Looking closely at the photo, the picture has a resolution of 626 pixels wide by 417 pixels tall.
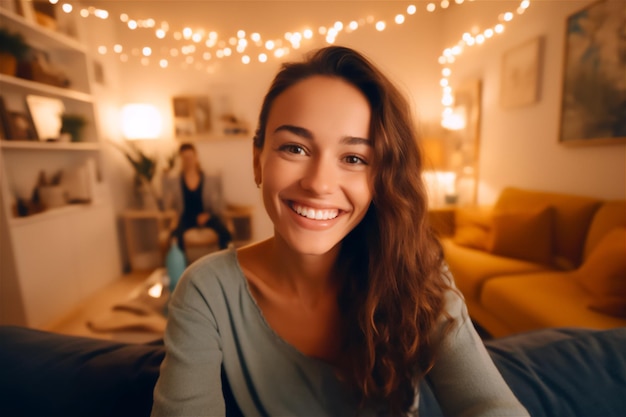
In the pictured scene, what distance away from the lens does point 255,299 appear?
2.51 feet

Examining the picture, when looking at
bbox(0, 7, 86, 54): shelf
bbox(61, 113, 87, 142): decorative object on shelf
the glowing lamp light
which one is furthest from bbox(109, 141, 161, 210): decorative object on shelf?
bbox(0, 7, 86, 54): shelf

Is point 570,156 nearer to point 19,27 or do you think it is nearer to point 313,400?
point 313,400

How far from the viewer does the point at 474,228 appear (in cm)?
243

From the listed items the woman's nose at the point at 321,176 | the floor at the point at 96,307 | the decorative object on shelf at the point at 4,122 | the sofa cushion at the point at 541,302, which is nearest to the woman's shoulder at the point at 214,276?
the woman's nose at the point at 321,176

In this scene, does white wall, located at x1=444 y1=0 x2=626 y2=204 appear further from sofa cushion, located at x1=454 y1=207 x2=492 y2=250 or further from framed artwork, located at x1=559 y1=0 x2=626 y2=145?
sofa cushion, located at x1=454 y1=207 x2=492 y2=250

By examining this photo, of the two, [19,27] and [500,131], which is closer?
[19,27]

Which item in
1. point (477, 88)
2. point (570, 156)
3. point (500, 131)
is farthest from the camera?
point (477, 88)

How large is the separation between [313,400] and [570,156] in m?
2.43

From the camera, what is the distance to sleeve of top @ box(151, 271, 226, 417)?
0.58 meters

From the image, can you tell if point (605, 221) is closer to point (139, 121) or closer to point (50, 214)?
point (50, 214)

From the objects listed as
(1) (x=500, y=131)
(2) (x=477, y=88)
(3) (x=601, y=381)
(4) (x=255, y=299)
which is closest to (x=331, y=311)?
(4) (x=255, y=299)

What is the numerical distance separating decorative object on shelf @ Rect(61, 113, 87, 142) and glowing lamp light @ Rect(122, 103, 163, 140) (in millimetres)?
565

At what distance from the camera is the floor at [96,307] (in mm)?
2318

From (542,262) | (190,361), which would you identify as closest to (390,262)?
(190,361)
